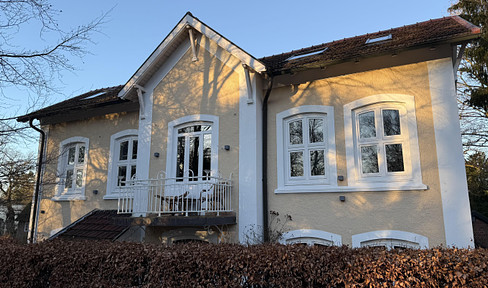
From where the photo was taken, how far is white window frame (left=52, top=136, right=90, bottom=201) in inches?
438

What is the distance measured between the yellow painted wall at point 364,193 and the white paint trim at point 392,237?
0.08 metres

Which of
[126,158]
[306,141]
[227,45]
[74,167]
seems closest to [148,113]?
[126,158]

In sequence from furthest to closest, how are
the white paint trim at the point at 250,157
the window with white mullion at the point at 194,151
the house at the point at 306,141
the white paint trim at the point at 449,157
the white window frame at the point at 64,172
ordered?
1. the white window frame at the point at 64,172
2. the window with white mullion at the point at 194,151
3. the white paint trim at the point at 250,157
4. the house at the point at 306,141
5. the white paint trim at the point at 449,157

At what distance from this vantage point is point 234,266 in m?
4.41

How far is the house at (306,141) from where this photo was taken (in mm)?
6695

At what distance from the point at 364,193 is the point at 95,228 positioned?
281 inches

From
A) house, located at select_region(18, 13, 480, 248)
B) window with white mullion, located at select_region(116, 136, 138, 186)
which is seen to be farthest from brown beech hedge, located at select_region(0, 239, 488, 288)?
window with white mullion, located at select_region(116, 136, 138, 186)

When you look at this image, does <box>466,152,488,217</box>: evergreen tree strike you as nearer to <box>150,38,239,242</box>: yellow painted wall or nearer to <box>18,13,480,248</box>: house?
<box>18,13,480,248</box>: house

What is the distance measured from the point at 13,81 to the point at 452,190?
980 centimetres

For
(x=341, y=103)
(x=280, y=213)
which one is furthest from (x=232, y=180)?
(x=341, y=103)

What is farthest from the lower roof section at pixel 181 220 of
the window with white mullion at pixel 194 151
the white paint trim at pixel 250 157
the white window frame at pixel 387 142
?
the white window frame at pixel 387 142

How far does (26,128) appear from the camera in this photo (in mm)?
8273

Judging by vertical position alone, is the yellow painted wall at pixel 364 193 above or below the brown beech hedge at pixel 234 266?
above

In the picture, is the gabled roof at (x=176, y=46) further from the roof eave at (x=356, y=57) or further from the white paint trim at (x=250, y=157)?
the roof eave at (x=356, y=57)
